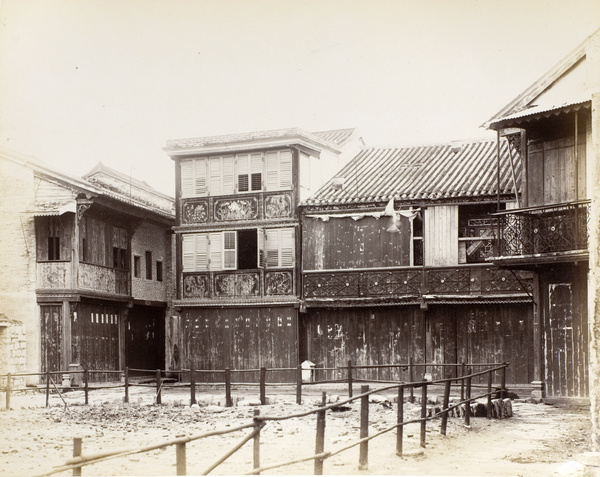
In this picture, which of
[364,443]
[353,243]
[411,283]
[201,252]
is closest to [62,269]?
[201,252]

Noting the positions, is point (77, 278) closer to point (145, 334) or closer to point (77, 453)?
point (145, 334)

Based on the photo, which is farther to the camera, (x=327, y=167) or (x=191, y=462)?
(x=327, y=167)

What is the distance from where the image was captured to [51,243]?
26.2 metres

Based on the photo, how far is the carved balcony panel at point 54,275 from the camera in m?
25.7

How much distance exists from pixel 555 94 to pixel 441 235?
7.83 m

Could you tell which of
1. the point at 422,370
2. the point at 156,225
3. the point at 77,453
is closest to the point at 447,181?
the point at 422,370

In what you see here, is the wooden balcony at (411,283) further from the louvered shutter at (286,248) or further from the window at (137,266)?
the window at (137,266)

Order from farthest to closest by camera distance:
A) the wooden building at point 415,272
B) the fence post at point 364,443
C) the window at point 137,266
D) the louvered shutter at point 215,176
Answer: the window at point 137,266 → the louvered shutter at point 215,176 → the wooden building at point 415,272 → the fence post at point 364,443

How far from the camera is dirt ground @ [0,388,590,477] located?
12.3m

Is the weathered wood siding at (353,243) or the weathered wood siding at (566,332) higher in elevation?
the weathered wood siding at (353,243)

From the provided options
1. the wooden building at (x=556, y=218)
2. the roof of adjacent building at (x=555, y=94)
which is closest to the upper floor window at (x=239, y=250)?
the wooden building at (x=556, y=218)

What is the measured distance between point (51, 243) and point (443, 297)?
10.9 meters

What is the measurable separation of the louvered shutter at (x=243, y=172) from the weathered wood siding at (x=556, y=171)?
10.6 meters

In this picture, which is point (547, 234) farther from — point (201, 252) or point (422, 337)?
point (201, 252)
